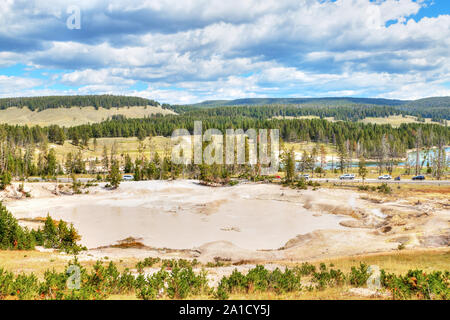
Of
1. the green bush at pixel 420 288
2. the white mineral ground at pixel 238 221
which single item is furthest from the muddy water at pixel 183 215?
the green bush at pixel 420 288

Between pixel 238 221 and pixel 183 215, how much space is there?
11.9m

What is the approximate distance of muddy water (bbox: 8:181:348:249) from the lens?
50094 mm

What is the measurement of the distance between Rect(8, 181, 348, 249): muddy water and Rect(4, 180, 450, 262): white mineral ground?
157 mm

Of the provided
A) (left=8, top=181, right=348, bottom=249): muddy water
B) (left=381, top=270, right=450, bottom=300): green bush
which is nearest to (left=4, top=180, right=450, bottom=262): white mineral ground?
(left=8, top=181, right=348, bottom=249): muddy water

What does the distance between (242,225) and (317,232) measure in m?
→ 13.6

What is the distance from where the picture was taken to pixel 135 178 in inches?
4432

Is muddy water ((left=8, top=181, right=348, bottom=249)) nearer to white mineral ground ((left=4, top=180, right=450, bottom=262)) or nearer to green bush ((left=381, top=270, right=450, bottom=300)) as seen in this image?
white mineral ground ((left=4, top=180, right=450, bottom=262))

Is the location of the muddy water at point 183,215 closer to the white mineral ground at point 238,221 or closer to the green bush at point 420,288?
the white mineral ground at point 238,221

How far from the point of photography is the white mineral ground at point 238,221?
4188 centimetres

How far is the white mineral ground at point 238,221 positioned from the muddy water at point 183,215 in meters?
0.16

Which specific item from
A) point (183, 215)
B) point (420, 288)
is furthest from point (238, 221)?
point (420, 288)

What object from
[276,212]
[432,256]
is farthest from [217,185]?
[432,256]

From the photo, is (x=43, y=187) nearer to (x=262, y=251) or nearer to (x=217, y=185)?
(x=217, y=185)

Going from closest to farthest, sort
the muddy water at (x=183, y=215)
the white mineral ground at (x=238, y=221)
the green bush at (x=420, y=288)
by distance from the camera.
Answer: the green bush at (x=420, y=288) → the white mineral ground at (x=238, y=221) → the muddy water at (x=183, y=215)
